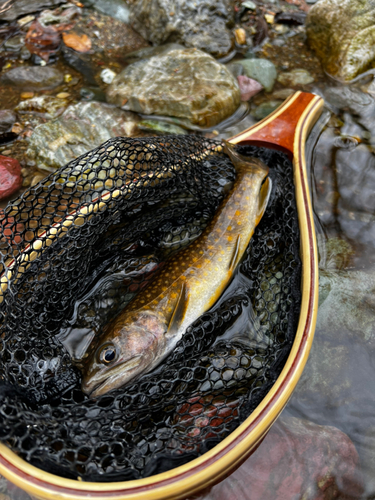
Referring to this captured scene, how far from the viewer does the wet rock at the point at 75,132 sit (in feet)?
12.0

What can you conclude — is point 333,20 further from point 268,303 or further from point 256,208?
point 268,303

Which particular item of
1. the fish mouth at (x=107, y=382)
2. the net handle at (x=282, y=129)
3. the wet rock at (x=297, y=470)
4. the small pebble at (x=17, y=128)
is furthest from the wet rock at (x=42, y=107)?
the wet rock at (x=297, y=470)

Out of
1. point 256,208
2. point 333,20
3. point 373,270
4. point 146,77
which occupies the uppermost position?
point 333,20

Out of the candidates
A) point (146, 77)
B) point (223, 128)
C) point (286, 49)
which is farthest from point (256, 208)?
point (286, 49)

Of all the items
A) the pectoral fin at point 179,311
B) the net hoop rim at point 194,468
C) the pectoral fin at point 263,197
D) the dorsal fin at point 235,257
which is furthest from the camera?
the pectoral fin at point 263,197

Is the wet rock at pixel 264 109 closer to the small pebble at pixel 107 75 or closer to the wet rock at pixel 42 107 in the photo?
the small pebble at pixel 107 75

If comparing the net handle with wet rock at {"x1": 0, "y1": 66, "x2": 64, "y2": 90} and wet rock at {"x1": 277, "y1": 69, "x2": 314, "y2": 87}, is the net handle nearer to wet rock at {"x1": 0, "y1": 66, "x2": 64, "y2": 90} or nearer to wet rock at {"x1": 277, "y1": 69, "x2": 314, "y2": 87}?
wet rock at {"x1": 277, "y1": 69, "x2": 314, "y2": 87}

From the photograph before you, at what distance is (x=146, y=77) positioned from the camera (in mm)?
4199

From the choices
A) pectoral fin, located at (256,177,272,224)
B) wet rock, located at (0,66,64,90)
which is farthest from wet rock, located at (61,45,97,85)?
pectoral fin, located at (256,177,272,224)

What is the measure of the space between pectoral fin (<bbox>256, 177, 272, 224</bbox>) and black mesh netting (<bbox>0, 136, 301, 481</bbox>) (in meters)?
0.07

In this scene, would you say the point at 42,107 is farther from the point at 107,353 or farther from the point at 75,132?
the point at 107,353

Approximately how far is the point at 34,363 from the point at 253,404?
1.31 m

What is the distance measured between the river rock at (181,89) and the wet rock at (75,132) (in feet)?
0.83

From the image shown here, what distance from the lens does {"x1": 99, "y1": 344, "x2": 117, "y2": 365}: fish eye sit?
2.21 m
